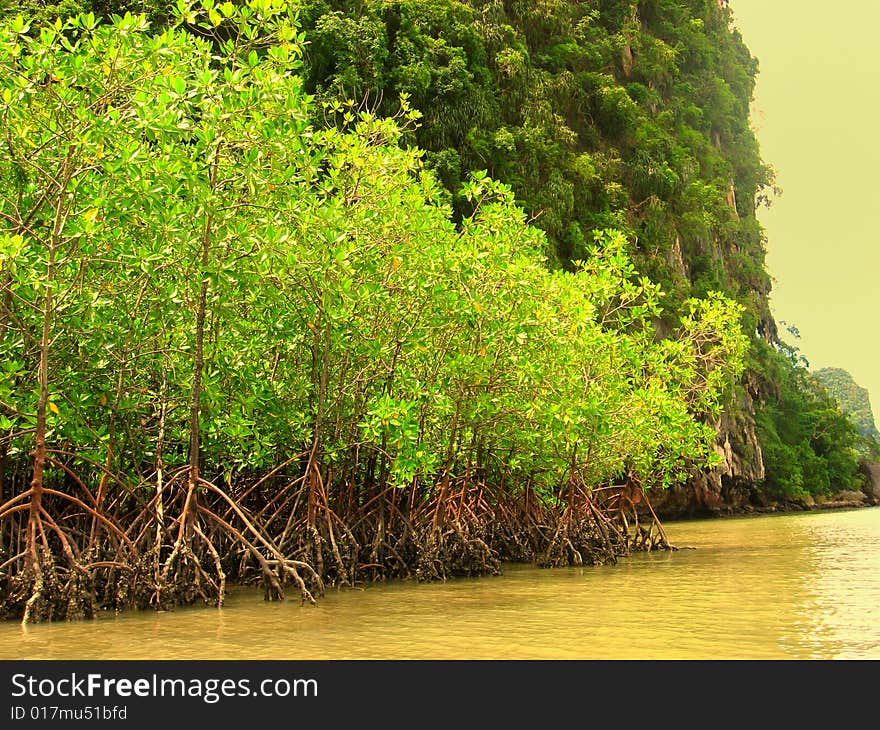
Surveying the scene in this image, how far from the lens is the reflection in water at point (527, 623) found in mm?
7125

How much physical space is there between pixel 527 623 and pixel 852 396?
83.1m

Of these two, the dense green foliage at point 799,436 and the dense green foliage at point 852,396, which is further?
the dense green foliage at point 852,396

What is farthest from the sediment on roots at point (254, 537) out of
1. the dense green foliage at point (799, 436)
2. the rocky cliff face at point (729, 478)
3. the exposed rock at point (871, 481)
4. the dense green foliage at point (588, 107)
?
the exposed rock at point (871, 481)

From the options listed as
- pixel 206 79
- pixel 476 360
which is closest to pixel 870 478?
pixel 476 360

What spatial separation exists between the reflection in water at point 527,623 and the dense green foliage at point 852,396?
244ft

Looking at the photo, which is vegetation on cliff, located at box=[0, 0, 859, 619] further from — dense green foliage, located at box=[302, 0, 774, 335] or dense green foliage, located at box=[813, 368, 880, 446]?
dense green foliage, located at box=[813, 368, 880, 446]

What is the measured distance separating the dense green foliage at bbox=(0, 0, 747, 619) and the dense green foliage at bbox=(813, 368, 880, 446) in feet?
242

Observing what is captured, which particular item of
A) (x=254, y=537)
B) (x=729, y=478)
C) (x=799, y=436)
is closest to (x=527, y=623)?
(x=254, y=537)

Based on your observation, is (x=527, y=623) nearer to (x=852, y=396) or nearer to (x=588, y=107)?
(x=588, y=107)

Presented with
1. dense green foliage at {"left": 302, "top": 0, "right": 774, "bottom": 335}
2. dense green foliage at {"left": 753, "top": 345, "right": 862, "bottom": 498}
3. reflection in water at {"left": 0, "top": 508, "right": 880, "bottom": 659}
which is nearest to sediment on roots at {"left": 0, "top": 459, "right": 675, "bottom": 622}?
reflection in water at {"left": 0, "top": 508, "right": 880, "bottom": 659}

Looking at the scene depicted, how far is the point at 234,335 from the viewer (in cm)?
1116

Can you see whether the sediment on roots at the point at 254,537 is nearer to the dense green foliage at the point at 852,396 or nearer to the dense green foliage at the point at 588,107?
the dense green foliage at the point at 588,107

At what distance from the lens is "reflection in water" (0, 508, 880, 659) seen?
7.12m
